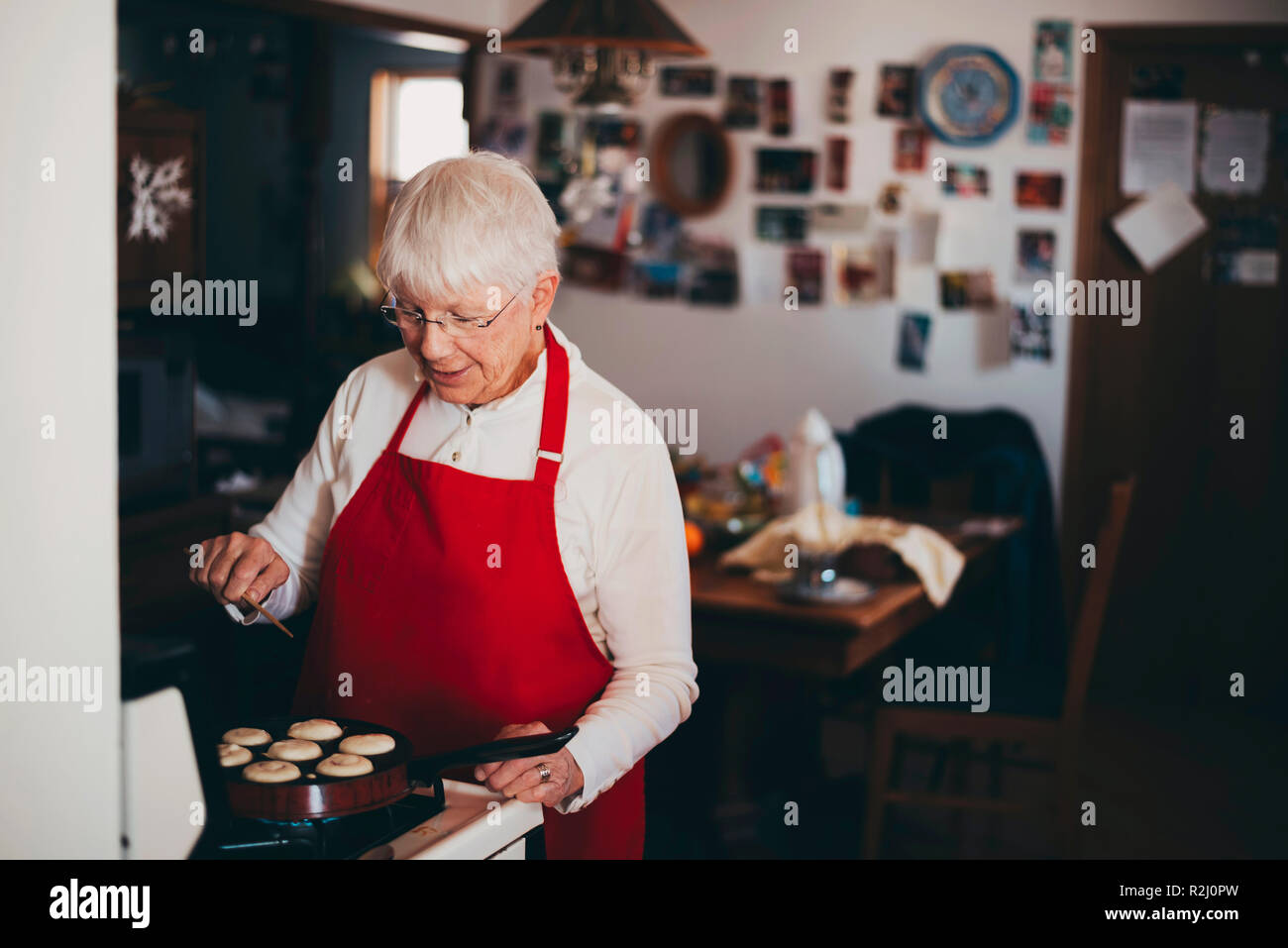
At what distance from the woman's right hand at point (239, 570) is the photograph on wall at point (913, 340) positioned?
305 centimetres

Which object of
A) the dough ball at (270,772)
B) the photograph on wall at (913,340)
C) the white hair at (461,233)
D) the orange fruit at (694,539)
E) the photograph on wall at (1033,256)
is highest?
the photograph on wall at (1033,256)

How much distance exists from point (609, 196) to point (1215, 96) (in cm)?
188

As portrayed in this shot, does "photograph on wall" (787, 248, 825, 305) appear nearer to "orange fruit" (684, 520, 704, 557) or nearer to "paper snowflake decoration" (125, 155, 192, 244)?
"orange fruit" (684, 520, 704, 557)

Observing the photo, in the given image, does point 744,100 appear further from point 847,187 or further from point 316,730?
point 316,730

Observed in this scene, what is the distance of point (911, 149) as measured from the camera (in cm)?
405

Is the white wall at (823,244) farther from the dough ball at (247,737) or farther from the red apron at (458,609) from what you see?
the dough ball at (247,737)

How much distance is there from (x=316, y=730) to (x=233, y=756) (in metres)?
0.09

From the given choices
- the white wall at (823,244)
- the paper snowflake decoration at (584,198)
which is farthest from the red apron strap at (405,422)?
the white wall at (823,244)

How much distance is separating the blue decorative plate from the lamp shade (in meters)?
1.66

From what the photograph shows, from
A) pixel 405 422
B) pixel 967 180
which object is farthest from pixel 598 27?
pixel 967 180

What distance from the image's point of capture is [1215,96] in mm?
3891

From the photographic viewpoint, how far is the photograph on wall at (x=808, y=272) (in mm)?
4125
